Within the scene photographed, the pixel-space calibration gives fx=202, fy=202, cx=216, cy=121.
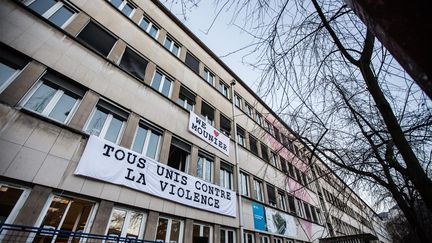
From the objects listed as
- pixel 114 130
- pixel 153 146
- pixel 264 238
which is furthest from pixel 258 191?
pixel 114 130

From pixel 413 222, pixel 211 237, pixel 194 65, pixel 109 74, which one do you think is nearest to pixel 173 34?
pixel 194 65

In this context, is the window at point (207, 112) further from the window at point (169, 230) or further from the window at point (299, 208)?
the window at point (299, 208)

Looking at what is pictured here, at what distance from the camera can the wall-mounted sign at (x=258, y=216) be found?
32.6ft

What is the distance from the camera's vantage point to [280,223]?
1162cm

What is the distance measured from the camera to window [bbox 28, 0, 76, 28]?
5797mm

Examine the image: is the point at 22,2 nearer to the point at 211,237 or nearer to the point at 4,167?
the point at 4,167

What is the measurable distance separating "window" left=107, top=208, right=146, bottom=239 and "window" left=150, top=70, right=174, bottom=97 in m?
4.83

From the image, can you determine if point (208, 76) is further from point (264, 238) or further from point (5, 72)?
point (264, 238)

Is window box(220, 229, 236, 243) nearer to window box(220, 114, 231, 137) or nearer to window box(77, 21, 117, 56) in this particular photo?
window box(220, 114, 231, 137)

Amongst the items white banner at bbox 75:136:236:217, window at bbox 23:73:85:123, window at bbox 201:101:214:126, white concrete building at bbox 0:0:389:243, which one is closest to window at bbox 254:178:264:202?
white concrete building at bbox 0:0:389:243

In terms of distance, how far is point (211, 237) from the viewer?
755cm

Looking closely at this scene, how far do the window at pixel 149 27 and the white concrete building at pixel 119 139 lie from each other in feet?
0.26

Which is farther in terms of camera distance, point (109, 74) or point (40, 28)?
point (109, 74)

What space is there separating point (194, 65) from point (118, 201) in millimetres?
8588
